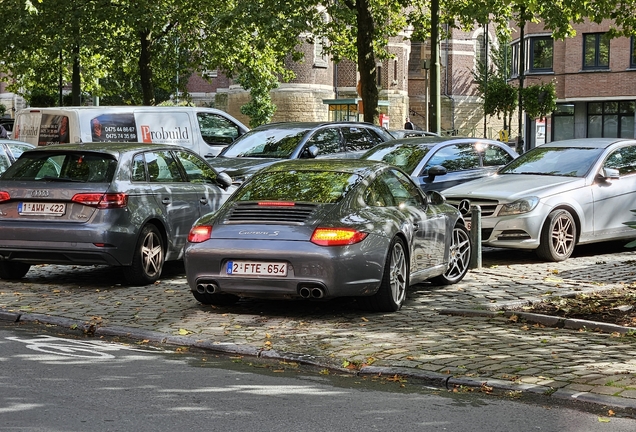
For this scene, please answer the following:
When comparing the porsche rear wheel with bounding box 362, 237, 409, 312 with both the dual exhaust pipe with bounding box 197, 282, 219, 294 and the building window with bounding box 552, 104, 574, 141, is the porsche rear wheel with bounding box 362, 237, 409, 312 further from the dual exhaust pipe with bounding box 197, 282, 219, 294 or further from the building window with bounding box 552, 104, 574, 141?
the building window with bounding box 552, 104, 574, 141

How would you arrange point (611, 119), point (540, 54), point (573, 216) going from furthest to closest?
point (540, 54) < point (611, 119) < point (573, 216)

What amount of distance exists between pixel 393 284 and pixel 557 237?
5098mm

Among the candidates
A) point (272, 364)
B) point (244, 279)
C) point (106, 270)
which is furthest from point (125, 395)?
point (106, 270)

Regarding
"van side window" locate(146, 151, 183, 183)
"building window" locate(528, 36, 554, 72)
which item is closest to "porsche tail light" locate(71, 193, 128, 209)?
"van side window" locate(146, 151, 183, 183)

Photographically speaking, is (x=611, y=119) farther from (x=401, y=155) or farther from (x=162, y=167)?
(x=162, y=167)

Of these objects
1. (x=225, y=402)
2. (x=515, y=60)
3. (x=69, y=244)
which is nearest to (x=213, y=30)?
(x=69, y=244)

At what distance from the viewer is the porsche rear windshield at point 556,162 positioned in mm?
15719

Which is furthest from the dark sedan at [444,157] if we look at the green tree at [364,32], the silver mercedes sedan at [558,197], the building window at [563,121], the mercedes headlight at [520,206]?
the building window at [563,121]

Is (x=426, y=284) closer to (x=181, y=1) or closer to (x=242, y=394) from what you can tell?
(x=242, y=394)

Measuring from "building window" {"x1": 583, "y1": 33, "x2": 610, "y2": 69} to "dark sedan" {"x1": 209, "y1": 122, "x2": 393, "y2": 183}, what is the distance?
4268 cm

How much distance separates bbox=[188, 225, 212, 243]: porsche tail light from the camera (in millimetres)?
10289

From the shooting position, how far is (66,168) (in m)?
12.4

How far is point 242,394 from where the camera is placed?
698 cm

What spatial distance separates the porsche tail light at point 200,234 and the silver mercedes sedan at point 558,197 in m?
4.70
